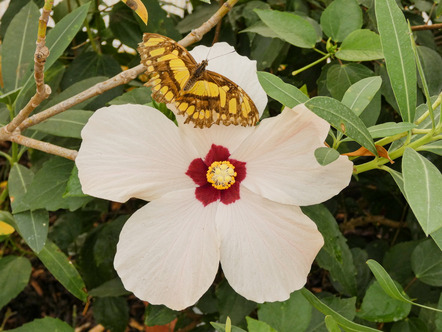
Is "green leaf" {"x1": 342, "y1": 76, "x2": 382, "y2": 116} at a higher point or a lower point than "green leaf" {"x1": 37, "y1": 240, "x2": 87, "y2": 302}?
higher

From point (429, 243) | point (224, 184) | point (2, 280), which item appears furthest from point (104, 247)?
point (429, 243)

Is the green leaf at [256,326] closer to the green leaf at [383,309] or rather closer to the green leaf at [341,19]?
the green leaf at [383,309]

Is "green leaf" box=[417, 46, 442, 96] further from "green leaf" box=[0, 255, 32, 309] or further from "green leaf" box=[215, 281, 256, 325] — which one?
"green leaf" box=[0, 255, 32, 309]

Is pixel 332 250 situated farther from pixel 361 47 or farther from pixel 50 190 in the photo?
pixel 50 190

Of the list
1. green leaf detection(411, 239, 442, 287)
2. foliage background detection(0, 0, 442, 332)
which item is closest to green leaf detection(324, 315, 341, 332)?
foliage background detection(0, 0, 442, 332)

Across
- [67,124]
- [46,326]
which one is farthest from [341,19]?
[46,326]

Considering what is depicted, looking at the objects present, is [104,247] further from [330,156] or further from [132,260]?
[330,156]

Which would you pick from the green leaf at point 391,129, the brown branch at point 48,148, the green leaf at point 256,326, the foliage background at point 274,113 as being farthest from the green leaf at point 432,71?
the brown branch at point 48,148
